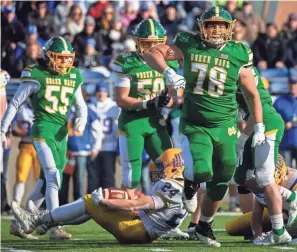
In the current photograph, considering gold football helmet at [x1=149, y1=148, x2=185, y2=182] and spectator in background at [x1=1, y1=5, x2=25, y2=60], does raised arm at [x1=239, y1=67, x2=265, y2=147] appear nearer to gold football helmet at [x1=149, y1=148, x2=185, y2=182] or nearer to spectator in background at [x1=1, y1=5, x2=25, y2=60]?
gold football helmet at [x1=149, y1=148, x2=185, y2=182]

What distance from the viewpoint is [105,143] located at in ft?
43.2

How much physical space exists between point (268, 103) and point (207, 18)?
1.09m

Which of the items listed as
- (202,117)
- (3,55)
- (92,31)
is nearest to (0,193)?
(3,55)

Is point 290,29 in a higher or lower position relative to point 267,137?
higher

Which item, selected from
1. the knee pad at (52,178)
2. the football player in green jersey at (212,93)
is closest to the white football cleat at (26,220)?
the knee pad at (52,178)

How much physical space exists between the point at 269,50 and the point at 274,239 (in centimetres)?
760

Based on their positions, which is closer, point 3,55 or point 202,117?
point 202,117

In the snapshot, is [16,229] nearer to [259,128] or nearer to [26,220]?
[26,220]

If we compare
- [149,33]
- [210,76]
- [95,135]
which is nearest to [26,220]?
[210,76]

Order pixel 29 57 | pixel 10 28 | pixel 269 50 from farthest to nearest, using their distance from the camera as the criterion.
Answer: pixel 269 50
pixel 10 28
pixel 29 57

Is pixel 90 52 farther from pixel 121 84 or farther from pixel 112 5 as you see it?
pixel 121 84

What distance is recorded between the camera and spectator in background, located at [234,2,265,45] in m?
16.3

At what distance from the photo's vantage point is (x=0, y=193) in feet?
41.0

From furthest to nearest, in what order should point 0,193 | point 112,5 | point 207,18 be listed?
point 112,5 → point 0,193 → point 207,18
